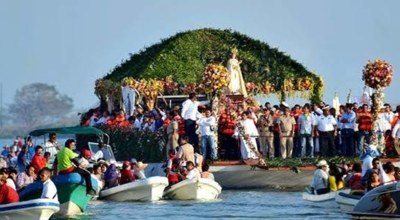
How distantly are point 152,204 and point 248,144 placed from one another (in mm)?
6110

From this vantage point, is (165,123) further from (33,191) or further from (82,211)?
(33,191)

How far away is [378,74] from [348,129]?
214cm

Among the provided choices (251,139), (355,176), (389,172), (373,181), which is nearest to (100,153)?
(251,139)

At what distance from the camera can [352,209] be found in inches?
1585

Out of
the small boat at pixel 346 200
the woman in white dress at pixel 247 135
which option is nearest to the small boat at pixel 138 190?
the woman in white dress at pixel 247 135

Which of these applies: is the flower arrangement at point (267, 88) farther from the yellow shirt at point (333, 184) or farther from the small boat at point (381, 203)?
the small boat at point (381, 203)

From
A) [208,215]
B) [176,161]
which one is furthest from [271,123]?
[208,215]

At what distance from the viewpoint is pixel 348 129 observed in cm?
5344

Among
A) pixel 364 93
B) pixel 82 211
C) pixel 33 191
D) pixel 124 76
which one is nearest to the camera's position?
pixel 33 191

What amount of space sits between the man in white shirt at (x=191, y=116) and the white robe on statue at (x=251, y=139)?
142 centimetres

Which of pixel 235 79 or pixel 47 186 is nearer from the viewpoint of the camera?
pixel 47 186

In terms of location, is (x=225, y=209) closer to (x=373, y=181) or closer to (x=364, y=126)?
(x=373, y=181)

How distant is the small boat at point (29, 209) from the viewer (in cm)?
3866

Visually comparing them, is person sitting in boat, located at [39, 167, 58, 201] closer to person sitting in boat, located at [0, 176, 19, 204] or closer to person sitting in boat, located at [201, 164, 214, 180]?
person sitting in boat, located at [0, 176, 19, 204]
